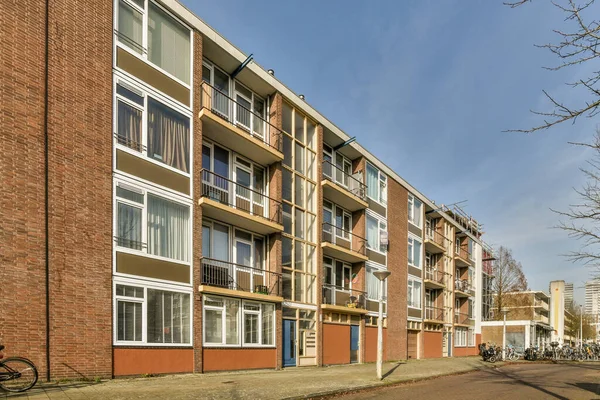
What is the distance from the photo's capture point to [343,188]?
24.5 m

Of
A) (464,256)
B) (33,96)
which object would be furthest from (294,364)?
(464,256)

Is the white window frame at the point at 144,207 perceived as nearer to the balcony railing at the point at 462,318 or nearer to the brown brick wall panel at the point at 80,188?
the brown brick wall panel at the point at 80,188

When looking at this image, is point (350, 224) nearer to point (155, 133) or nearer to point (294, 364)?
point (294, 364)

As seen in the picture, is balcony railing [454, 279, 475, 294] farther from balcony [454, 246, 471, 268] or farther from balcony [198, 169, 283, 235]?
balcony [198, 169, 283, 235]

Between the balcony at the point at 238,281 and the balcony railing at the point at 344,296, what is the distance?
438 centimetres

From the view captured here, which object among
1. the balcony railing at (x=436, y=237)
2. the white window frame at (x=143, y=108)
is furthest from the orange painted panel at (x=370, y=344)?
the white window frame at (x=143, y=108)

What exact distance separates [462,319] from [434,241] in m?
9.25

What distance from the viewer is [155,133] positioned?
14.3m

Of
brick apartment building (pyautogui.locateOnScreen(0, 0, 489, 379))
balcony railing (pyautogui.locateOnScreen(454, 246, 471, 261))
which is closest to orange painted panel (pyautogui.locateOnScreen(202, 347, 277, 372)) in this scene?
brick apartment building (pyautogui.locateOnScreen(0, 0, 489, 379))

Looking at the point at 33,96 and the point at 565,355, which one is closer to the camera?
the point at 33,96

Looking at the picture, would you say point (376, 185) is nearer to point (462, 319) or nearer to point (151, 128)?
point (151, 128)

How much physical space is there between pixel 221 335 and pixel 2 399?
7.43 metres

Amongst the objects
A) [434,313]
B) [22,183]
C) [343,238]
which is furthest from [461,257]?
[22,183]

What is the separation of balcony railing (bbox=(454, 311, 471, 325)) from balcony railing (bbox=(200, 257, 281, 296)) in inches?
1010
